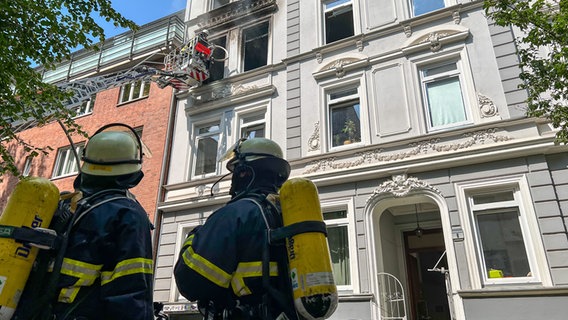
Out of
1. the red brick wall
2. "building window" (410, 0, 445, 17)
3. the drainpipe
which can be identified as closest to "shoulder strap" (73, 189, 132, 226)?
the drainpipe

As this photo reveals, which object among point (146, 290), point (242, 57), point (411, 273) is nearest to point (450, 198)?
point (411, 273)

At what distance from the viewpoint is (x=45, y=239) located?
2.30 m

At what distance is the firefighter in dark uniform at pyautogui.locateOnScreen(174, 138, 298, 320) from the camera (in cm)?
247

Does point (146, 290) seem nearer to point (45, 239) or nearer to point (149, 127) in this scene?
point (45, 239)

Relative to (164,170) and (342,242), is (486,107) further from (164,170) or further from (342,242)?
(164,170)

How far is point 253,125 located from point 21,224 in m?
9.14

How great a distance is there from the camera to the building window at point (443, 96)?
27.8 feet

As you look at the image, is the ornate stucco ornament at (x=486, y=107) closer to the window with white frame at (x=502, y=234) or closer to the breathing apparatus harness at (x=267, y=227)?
the window with white frame at (x=502, y=234)

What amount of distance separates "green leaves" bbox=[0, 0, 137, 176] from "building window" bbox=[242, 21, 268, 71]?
4.70 m

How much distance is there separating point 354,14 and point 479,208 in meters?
6.37

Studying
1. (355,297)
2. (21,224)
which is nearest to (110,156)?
(21,224)

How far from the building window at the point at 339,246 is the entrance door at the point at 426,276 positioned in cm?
173

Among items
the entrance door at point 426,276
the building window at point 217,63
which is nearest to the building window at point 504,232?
the entrance door at point 426,276

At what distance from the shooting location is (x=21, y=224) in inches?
91.8
